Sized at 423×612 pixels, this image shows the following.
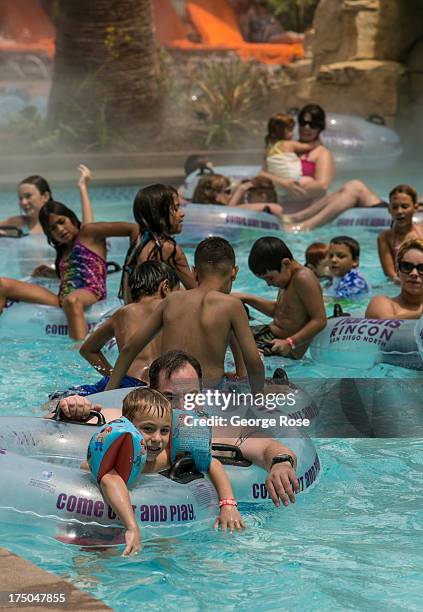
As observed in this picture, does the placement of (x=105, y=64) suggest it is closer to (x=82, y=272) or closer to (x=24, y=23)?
(x=82, y=272)

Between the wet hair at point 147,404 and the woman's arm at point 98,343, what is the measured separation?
1.63m

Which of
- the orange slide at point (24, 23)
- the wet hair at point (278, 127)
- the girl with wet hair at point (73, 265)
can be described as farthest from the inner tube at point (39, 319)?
the orange slide at point (24, 23)

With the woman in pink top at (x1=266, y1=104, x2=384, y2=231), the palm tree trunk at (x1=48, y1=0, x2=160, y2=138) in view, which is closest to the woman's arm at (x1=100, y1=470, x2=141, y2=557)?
the woman in pink top at (x1=266, y1=104, x2=384, y2=231)

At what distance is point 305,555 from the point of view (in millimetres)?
5117

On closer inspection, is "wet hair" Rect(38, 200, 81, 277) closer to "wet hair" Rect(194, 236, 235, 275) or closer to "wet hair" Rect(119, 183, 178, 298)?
"wet hair" Rect(119, 183, 178, 298)

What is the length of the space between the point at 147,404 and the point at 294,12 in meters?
22.7

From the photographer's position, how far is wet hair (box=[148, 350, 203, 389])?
5348mm

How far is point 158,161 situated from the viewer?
1662cm

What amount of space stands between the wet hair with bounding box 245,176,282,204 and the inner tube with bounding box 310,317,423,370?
472 centimetres

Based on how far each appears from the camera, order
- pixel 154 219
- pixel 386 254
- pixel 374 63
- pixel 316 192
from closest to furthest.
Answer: pixel 154 219 < pixel 386 254 < pixel 316 192 < pixel 374 63

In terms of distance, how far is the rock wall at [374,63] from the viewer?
17.9 m

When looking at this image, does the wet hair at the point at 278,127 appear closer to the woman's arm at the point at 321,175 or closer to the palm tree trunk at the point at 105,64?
the woman's arm at the point at 321,175

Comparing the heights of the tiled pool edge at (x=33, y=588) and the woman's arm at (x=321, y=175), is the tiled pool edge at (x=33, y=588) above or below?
below

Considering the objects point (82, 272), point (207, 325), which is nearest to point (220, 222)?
point (82, 272)
